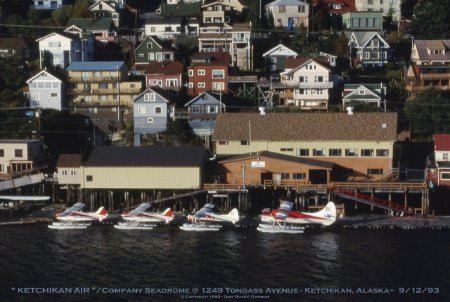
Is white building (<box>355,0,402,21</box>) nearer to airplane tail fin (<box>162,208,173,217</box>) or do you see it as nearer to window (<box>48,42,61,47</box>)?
window (<box>48,42,61,47</box>)

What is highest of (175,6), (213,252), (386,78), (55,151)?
(175,6)

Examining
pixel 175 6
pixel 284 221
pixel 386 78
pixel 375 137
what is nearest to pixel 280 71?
pixel 386 78

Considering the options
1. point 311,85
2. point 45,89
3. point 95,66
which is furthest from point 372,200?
point 45,89

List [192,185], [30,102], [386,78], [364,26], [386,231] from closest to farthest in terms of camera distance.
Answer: [386,231], [192,185], [30,102], [386,78], [364,26]

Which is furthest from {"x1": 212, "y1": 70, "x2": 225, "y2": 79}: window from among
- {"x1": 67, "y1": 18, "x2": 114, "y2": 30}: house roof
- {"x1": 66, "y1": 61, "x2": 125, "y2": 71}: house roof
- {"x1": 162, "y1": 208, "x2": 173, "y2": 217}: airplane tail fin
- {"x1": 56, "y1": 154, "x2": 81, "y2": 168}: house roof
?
{"x1": 162, "y1": 208, "x2": 173, "y2": 217}: airplane tail fin

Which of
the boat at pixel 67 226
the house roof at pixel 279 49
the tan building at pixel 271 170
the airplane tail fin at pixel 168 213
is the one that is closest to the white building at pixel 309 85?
the house roof at pixel 279 49

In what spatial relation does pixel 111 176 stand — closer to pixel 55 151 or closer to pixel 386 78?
pixel 55 151

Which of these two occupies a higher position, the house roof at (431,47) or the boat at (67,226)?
the house roof at (431,47)

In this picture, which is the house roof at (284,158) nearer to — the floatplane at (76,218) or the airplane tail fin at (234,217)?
the airplane tail fin at (234,217)
